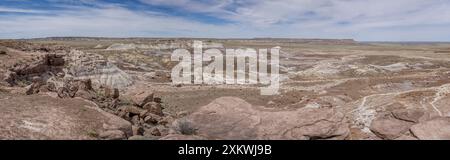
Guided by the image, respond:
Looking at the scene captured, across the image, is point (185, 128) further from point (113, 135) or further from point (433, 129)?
point (433, 129)

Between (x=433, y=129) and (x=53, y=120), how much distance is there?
35.6ft

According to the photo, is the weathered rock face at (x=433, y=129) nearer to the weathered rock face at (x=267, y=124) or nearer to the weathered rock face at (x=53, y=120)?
the weathered rock face at (x=267, y=124)

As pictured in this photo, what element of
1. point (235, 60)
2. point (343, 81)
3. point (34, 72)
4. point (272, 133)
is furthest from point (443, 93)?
point (235, 60)

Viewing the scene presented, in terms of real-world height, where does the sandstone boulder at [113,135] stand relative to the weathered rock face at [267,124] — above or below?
below

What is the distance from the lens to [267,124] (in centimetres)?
1306

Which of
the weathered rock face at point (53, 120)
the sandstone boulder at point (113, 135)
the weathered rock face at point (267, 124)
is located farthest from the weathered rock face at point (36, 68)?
the weathered rock face at point (267, 124)

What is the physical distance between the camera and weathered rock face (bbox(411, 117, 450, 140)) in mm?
10963

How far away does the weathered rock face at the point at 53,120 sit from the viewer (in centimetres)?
1187

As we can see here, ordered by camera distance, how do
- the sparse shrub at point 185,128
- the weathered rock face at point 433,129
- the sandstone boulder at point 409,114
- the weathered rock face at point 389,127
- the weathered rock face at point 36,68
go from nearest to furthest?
the weathered rock face at point 433,129 → the weathered rock face at point 389,127 → the sparse shrub at point 185,128 → the sandstone boulder at point 409,114 → the weathered rock face at point 36,68

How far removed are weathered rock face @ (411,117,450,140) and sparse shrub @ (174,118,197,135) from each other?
6219 millimetres

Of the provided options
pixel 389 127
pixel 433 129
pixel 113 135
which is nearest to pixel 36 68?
pixel 113 135

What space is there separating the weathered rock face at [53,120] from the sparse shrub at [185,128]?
5.27ft

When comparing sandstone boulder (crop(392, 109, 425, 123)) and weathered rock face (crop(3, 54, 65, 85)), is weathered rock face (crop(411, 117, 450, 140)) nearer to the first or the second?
sandstone boulder (crop(392, 109, 425, 123))

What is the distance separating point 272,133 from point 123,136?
4394 millimetres
